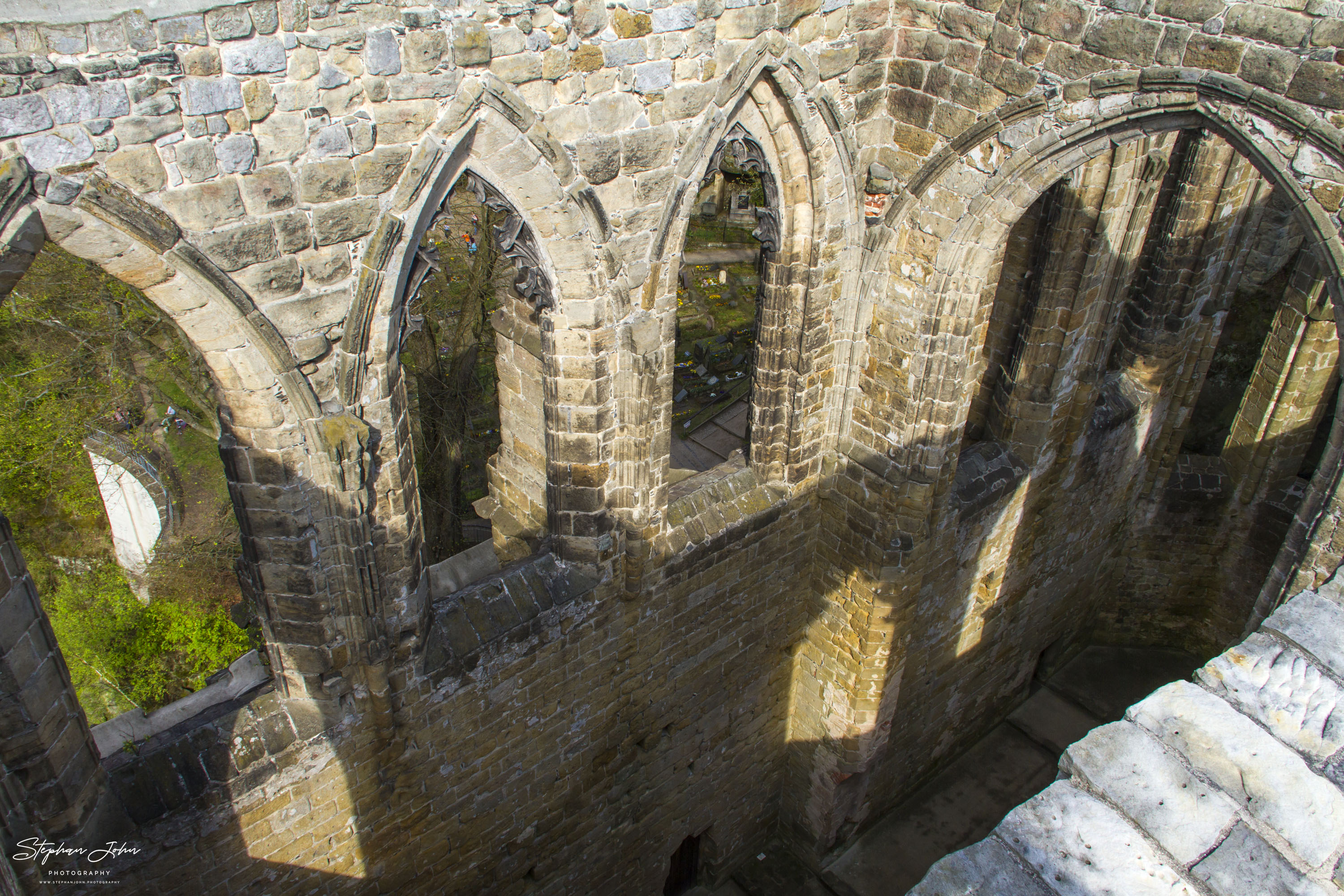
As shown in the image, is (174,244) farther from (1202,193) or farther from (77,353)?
(77,353)

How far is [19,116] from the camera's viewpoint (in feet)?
12.0

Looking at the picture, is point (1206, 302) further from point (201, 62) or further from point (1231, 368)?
point (201, 62)

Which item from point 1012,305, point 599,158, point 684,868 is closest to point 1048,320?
point 1012,305

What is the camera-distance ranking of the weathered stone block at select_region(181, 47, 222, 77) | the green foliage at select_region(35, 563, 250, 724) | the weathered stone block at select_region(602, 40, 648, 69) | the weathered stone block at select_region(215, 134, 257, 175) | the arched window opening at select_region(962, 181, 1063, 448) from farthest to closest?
the green foliage at select_region(35, 563, 250, 724)
the arched window opening at select_region(962, 181, 1063, 448)
the weathered stone block at select_region(602, 40, 648, 69)
the weathered stone block at select_region(215, 134, 257, 175)
the weathered stone block at select_region(181, 47, 222, 77)

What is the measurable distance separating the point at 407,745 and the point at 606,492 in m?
2.08

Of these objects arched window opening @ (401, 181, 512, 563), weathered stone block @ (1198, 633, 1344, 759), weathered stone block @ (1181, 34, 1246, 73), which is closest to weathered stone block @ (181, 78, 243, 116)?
weathered stone block @ (1198, 633, 1344, 759)

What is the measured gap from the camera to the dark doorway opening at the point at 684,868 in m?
9.38

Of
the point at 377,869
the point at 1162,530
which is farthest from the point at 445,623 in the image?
the point at 1162,530

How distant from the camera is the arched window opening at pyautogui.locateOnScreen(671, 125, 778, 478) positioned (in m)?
6.91

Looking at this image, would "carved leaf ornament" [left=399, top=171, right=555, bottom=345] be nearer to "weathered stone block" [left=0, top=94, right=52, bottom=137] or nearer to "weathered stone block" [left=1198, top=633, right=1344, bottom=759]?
"weathered stone block" [left=0, top=94, right=52, bottom=137]

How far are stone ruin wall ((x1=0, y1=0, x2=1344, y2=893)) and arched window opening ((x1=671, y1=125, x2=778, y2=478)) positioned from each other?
10.0 inches

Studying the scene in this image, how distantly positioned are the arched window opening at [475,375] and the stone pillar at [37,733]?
7.30 feet

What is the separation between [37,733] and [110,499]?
10.6 m

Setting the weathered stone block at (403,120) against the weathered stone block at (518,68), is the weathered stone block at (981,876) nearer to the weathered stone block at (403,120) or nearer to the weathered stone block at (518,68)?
the weathered stone block at (403,120)
